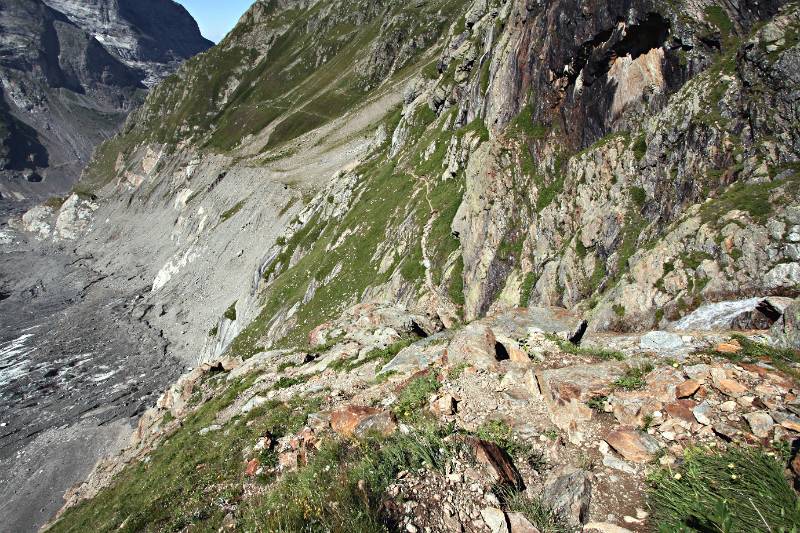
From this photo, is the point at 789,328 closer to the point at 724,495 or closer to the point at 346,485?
the point at 724,495

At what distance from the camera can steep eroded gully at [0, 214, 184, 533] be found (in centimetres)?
4953

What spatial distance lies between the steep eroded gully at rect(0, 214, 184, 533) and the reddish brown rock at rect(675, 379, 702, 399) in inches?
2196

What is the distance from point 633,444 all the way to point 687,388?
1.90m

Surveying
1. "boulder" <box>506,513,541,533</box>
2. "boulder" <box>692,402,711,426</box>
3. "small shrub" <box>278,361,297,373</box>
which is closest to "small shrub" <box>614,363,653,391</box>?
"boulder" <box>692,402,711,426</box>

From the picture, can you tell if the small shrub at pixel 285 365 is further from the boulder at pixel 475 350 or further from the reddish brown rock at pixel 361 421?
the boulder at pixel 475 350

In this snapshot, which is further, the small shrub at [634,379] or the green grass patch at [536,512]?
the small shrub at [634,379]

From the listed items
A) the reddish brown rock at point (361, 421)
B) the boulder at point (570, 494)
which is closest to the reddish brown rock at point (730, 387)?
Result: the boulder at point (570, 494)

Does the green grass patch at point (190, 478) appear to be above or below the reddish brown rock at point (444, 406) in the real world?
below

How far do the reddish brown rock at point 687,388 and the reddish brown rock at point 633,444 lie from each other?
1387mm

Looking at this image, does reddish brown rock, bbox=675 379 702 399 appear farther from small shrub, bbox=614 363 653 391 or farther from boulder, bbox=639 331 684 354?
boulder, bbox=639 331 684 354

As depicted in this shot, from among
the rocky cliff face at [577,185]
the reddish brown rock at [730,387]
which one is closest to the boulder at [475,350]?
the reddish brown rock at [730,387]

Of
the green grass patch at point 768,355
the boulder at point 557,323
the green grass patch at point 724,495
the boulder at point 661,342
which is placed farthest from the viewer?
the boulder at point 557,323

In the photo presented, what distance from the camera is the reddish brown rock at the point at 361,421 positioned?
10102 millimetres

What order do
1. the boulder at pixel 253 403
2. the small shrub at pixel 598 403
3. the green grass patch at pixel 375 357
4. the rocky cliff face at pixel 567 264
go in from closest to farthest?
the small shrub at pixel 598 403, the rocky cliff face at pixel 567 264, the green grass patch at pixel 375 357, the boulder at pixel 253 403
